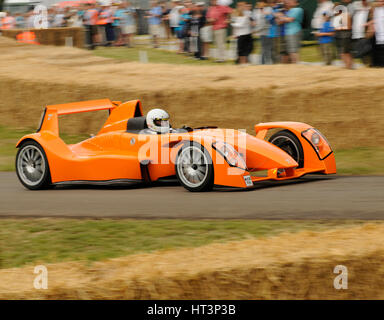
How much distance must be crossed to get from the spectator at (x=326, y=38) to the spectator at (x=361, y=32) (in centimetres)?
74

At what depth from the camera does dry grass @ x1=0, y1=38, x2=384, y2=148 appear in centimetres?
1102

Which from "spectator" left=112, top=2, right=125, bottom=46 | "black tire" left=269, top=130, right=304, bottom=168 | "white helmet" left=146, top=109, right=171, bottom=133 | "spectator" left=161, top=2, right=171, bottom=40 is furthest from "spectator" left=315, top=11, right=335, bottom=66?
"spectator" left=112, top=2, right=125, bottom=46

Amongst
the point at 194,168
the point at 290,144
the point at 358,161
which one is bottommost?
the point at 358,161

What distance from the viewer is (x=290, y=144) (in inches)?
376

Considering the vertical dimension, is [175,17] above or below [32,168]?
above

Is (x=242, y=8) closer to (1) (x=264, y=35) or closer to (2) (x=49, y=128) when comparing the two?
(1) (x=264, y=35)

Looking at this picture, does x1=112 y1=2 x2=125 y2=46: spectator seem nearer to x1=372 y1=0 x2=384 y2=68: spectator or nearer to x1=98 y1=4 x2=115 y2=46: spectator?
x1=98 y1=4 x2=115 y2=46: spectator

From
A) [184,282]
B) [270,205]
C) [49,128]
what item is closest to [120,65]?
[49,128]

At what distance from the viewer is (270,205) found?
776 centimetres

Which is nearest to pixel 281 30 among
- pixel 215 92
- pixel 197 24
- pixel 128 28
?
pixel 215 92

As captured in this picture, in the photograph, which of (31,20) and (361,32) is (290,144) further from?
(31,20)

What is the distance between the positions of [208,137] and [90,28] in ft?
44.6

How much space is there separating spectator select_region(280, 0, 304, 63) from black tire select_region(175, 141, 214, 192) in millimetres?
6386

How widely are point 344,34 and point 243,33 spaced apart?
2.56 meters
